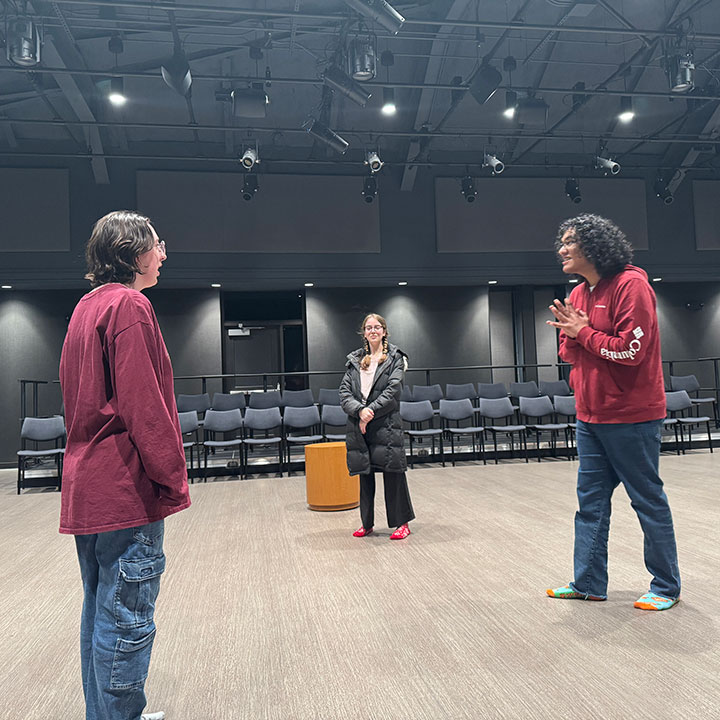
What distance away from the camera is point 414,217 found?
37.4 ft

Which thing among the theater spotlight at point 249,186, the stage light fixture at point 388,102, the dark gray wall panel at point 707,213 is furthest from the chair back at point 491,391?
the dark gray wall panel at point 707,213

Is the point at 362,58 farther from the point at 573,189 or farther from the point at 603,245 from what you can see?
the point at 573,189

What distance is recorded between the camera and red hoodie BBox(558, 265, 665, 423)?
252cm

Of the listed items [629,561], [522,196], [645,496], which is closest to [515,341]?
[522,196]

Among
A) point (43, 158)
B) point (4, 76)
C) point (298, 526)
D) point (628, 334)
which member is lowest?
point (298, 526)

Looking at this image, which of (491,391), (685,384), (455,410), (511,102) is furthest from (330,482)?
(685,384)

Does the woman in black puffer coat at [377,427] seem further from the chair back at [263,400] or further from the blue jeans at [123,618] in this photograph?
the chair back at [263,400]

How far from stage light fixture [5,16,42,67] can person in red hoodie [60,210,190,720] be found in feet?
21.2

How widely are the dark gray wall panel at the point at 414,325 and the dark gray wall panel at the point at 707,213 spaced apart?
4545 mm

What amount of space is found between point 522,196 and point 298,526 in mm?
9097

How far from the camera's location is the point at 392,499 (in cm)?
417

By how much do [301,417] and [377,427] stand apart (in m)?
4.32

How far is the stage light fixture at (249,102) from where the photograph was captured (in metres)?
8.22

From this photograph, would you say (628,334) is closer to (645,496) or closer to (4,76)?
(645,496)
